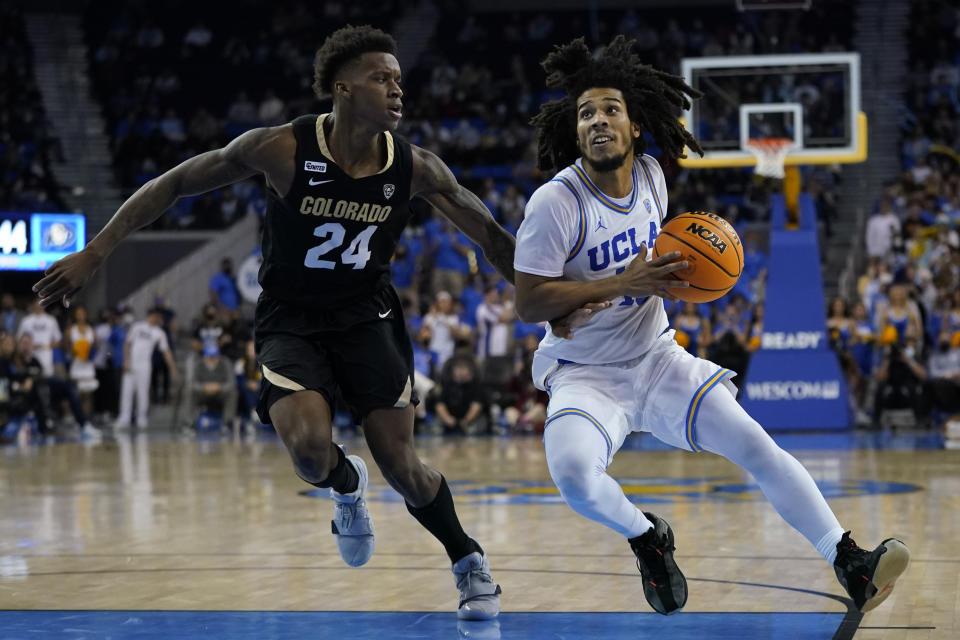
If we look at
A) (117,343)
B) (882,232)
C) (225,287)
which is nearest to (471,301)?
(225,287)

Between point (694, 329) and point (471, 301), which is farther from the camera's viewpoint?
point (471, 301)

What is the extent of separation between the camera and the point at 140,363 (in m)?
17.4

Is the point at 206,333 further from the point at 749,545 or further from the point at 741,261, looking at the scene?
the point at 741,261

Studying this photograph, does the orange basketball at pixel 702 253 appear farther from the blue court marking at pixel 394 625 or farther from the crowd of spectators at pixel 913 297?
the crowd of spectators at pixel 913 297

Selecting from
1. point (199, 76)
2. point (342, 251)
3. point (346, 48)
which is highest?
point (199, 76)

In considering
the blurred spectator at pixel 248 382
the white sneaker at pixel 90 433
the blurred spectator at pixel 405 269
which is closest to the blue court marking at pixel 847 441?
the blurred spectator at pixel 248 382

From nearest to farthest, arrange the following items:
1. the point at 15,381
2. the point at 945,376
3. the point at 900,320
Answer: the point at 945,376 → the point at 900,320 → the point at 15,381

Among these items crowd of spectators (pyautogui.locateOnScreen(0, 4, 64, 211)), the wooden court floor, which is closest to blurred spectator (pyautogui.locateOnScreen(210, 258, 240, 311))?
crowd of spectators (pyautogui.locateOnScreen(0, 4, 64, 211))

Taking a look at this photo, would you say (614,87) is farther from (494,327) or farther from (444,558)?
(494,327)

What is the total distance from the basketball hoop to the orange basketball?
985 centimetres

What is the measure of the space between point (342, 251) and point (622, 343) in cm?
120

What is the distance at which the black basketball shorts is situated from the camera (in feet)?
17.3

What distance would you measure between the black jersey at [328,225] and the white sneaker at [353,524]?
797mm

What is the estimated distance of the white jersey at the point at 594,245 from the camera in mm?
4957
